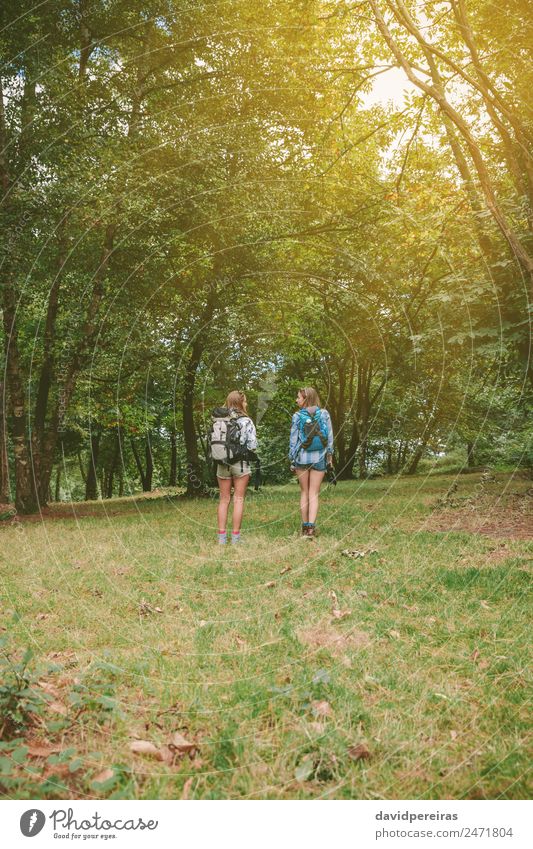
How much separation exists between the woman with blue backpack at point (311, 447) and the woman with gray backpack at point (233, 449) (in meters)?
0.91

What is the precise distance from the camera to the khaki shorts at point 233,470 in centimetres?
962

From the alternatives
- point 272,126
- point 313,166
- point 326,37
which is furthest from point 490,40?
point 272,126

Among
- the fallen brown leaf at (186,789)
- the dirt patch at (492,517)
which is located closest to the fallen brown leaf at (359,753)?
the fallen brown leaf at (186,789)

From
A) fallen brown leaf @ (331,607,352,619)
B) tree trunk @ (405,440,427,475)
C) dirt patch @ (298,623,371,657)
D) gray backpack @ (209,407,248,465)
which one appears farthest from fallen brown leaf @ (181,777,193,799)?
tree trunk @ (405,440,427,475)

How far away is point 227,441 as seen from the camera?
941 cm

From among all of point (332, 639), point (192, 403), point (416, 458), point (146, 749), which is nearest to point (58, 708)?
point (146, 749)

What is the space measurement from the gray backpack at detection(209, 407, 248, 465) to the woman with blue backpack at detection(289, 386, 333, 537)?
3.60ft

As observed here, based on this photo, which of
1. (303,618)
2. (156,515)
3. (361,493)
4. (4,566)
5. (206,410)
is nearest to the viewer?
(303,618)

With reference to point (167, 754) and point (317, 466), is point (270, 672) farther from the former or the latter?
point (317, 466)

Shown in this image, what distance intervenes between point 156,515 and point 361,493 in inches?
293

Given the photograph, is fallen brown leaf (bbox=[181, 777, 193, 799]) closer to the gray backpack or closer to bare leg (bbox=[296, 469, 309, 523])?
the gray backpack

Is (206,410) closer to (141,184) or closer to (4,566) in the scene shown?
(141,184)

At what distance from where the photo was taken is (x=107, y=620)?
561 centimetres

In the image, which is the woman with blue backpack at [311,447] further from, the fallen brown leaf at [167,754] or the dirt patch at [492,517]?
the fallen brown leaf at [167,754]
